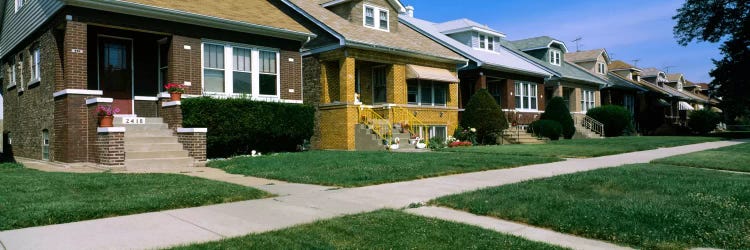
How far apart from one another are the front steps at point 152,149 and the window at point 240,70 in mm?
2417

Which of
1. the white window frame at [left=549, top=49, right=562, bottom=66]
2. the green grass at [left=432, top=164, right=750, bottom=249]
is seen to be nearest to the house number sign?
the green grass at [left=432, top=164, right=750, bottom=249]

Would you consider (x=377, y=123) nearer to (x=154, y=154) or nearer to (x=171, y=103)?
(x=171, y=103)

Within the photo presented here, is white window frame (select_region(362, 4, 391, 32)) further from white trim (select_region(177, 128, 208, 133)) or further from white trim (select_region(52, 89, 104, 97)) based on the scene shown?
white trim (select_region(52, 89, 104, 97))

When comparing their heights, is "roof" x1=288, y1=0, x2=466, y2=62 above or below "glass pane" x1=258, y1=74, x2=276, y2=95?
above

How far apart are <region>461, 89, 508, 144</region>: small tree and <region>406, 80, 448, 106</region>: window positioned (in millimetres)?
1787

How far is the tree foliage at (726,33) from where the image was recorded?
111 ft

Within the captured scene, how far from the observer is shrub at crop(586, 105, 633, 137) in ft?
107

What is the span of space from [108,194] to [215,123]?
7.33 m

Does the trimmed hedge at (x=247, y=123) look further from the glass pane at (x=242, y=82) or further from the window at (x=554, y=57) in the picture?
the window at (x=554, y=57)

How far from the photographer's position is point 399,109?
21.2 meters

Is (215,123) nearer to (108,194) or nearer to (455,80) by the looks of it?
(108,194)

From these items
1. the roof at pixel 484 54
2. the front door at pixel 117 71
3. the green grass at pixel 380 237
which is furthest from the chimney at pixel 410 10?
the green grass at pixel 380 237

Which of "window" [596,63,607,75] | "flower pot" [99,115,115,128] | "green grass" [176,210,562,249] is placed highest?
"window" [596,63,607,75]

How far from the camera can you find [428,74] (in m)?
22.4
